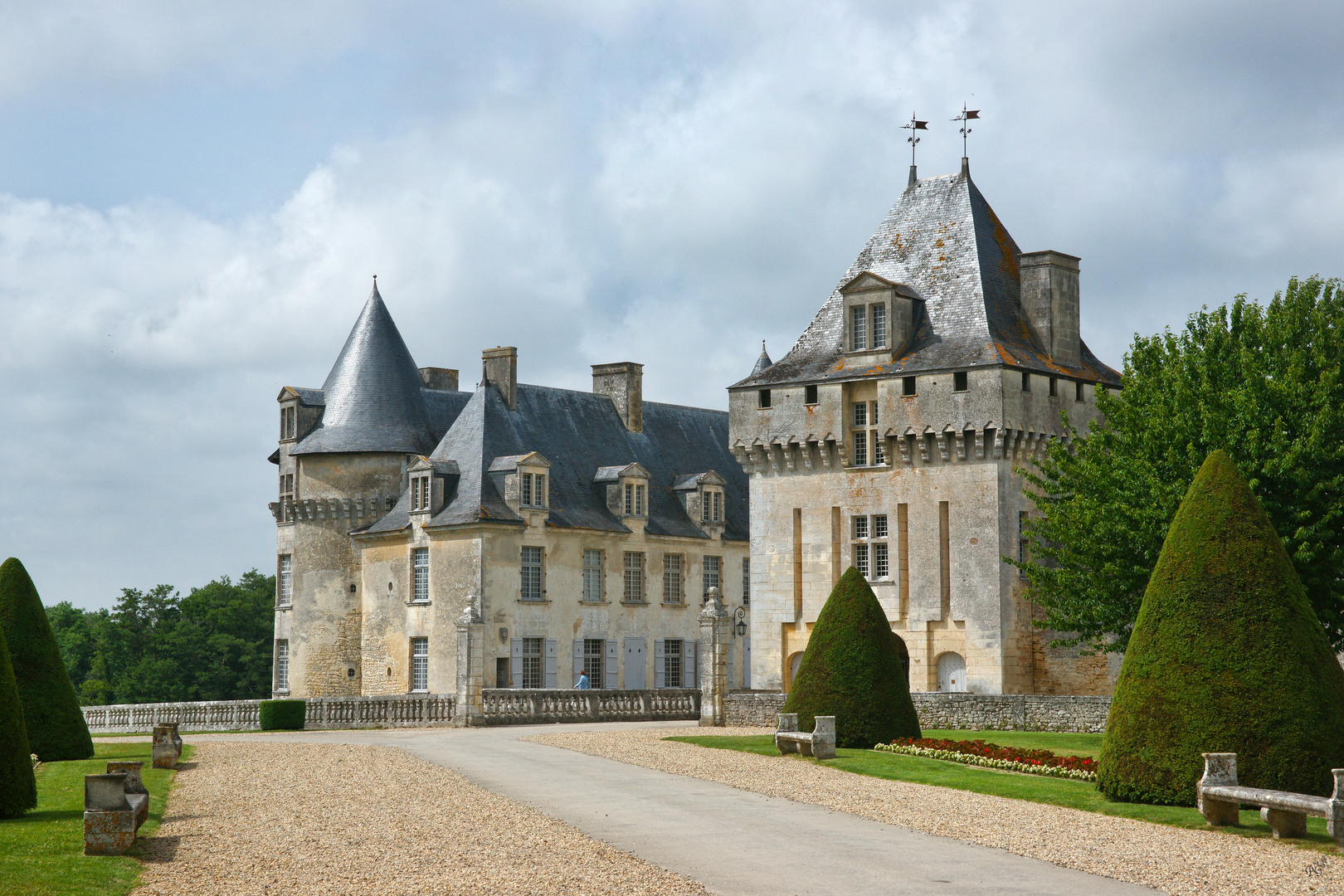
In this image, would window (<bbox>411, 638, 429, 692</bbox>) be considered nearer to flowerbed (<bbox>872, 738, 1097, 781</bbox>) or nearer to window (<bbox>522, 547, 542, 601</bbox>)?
window (<bbox>522, 547, 542, 601</bbox>)

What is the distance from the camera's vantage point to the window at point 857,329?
31094 millimetres

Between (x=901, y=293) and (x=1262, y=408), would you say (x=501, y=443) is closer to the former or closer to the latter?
(x=901, y=293)

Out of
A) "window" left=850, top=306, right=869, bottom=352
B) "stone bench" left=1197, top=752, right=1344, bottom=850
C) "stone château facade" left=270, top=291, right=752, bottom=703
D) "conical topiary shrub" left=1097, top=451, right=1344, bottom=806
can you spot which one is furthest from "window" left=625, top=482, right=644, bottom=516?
"stone bench" left=1197, top=752, right=1344, bottom=850

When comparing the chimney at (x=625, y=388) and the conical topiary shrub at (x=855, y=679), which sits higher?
the chimney at (x=625, y=388)

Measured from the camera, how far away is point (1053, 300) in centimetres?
3047

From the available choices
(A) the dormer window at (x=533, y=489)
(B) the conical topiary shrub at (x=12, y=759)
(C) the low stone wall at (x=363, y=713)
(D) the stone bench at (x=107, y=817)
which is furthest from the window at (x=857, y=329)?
(D) the stone bench at (x=107, y=817)

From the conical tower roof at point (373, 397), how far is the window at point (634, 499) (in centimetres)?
546

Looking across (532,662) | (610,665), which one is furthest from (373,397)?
(610,665)

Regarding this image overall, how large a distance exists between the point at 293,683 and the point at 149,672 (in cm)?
2396

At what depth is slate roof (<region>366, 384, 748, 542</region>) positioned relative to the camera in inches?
1510

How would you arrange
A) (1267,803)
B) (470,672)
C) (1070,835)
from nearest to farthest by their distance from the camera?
(1267,803), (1070,835), (470,672)

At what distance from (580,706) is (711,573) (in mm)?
12203

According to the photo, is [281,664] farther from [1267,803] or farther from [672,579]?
[1267,803]

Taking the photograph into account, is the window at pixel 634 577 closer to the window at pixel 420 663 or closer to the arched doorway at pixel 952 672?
the window at pixel 420 663
